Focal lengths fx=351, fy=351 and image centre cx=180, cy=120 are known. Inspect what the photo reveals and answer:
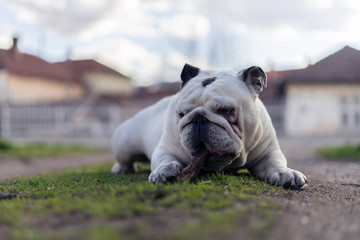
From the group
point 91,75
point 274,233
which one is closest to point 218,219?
point 274,233

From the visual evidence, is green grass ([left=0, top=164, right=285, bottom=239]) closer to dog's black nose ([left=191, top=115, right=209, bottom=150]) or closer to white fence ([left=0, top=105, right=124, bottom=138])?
dog's black nose ([left=191, top=115, right=209, bottom=150])

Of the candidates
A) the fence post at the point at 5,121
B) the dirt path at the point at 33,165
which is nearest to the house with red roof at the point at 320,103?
the dirt path at the point at 33,165

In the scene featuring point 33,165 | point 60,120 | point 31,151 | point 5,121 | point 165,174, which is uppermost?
point 165,174

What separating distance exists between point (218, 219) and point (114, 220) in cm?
53

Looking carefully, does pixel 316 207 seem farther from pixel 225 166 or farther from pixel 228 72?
pixel 228 72

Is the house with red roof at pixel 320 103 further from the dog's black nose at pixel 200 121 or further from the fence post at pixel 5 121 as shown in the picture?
the fence post at pixel 5 121

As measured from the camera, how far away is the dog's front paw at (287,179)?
9.77 feet

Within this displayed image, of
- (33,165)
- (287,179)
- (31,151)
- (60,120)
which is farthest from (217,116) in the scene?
(60,120)

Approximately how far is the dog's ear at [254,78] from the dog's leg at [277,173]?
0.67 meters

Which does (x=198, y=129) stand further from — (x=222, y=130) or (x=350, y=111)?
(x=350, y=111)

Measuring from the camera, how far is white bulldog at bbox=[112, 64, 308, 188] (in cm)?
297

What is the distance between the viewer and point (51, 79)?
29781 millimetres

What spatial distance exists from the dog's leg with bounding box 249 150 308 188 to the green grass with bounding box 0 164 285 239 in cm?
55

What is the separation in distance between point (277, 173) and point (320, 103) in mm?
13796
